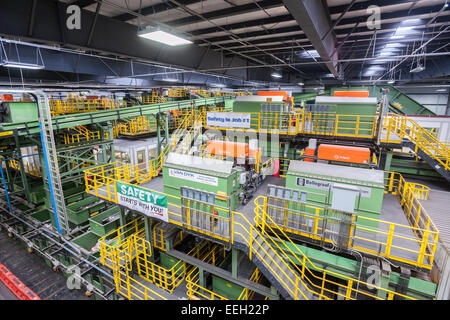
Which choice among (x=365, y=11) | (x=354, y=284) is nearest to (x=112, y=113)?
(x=365, y=11)

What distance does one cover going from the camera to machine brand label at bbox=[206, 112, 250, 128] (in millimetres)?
12891

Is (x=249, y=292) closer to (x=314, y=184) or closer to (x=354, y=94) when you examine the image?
(x=314, y=184)

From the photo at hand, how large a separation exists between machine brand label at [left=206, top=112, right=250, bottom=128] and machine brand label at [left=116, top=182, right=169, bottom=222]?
704cm

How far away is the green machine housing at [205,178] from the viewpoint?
7418 mm

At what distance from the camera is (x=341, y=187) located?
628cm

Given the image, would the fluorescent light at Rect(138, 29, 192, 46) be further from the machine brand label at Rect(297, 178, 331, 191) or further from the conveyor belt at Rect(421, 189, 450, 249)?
the conveyor belt at Rect(421, 189, 450, 249)

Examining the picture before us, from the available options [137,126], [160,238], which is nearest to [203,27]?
[160,238]

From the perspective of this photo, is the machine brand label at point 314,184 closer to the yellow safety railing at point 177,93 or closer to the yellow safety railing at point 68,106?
the yellow safety railing at point 68,106

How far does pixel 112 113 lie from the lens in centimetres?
1281

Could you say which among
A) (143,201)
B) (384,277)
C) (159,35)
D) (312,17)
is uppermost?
(312,17)

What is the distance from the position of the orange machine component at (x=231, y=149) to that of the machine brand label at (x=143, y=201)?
4194 mm

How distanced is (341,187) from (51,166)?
473 inches

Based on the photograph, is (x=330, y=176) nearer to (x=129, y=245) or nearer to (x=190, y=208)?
(x=190, y=208)

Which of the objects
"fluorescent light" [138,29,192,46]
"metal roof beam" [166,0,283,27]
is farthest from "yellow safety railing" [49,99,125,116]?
"fluorescent light" [138,29,192,46]
